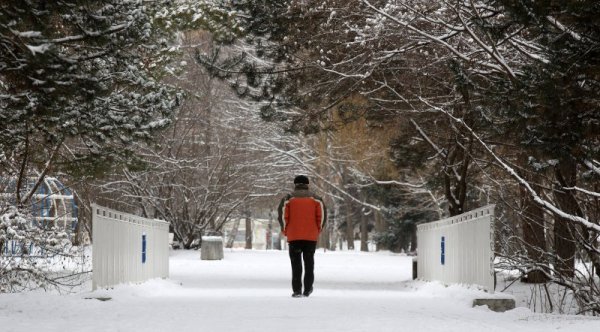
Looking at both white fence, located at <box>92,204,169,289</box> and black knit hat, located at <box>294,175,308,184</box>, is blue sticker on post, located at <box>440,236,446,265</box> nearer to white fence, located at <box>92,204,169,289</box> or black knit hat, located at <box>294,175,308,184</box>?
black knit hat, located at <box>294,175,308,184</box>

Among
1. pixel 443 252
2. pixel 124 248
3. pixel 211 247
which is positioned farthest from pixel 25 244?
pixel 211 247

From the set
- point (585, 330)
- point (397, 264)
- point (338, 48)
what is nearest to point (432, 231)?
point (338, 48)

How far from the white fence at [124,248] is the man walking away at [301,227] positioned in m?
2.35

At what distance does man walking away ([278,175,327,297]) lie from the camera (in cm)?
1501

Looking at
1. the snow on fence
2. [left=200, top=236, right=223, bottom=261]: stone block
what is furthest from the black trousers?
[left=200, top=236, right=223, bottom=261]: stone block

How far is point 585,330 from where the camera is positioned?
968 cm

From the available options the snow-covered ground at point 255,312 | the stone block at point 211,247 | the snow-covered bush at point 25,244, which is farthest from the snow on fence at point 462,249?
the stone block at point 211,247

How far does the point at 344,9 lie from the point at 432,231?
4707 mm

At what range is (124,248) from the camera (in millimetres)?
15469

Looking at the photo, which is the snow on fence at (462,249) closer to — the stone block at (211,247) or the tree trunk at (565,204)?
the tree trunk at (565,204)

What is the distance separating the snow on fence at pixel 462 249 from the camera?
532 inches

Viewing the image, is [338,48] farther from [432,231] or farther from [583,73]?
[583,73]

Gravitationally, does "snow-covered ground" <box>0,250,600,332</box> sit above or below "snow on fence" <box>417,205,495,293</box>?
below

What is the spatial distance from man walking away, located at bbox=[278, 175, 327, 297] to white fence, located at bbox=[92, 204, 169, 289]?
7.70ft
